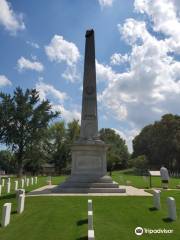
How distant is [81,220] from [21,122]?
37097mm

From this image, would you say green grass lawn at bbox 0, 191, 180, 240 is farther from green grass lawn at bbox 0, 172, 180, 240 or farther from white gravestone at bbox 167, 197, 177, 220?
white gravestone at bbox 167, 197, 177, 220

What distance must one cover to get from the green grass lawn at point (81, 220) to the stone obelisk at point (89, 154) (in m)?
3.68

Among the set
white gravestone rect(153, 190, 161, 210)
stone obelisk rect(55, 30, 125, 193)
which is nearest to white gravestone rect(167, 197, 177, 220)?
white gravestone rect(153, 190, 161, 210)

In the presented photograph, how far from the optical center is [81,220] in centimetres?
964

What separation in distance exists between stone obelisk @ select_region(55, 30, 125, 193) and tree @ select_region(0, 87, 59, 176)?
2616 centimetres

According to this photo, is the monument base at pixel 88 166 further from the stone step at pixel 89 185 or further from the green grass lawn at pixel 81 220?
the green grass lawn at pixel 81 220

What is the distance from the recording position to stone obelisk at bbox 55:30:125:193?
1769 centimetres

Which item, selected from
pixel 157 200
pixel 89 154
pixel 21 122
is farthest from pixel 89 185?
pixel 21 122

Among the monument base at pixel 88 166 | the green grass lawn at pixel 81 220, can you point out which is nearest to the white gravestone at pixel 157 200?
the green grass lawn at pixel 81 220

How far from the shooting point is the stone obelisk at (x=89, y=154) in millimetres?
17688

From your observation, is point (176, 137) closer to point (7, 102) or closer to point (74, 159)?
point (7, 102)

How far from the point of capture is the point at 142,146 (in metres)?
77.6

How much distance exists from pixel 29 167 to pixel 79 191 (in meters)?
54.4

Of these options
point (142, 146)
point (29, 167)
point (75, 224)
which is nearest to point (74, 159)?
point (75, 224)
